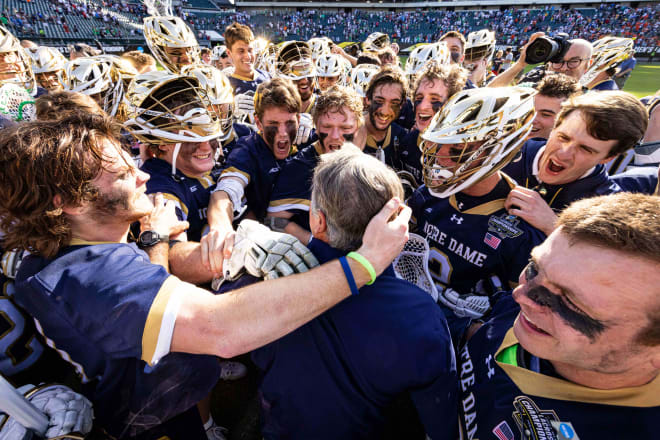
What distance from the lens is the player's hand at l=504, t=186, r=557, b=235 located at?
2164 mm

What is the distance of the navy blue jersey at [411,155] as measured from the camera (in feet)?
13.5

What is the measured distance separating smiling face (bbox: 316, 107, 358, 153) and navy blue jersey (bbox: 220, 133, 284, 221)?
2.03 ft

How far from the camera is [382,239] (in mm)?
1462

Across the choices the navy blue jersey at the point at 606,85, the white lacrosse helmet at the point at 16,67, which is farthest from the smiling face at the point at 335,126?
the white lacrosse helmet at the point at 16,67

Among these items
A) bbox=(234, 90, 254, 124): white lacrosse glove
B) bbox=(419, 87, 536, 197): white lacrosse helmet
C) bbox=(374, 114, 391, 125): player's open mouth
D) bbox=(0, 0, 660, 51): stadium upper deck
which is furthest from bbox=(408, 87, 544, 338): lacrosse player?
bbox=(0, 0, 660, 51): stadium upper deck

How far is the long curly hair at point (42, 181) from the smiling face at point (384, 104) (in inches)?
133

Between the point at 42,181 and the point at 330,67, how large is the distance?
5950mm

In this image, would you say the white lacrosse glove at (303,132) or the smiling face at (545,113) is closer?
the smiling face at (545,113)

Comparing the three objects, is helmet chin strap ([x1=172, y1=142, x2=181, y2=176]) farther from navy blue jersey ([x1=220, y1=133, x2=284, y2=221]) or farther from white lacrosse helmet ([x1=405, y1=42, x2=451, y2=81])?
white lacrosse helmet ([x1=405, y1=42, x2=451, y2=81])

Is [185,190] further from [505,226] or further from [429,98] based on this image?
[429,98]

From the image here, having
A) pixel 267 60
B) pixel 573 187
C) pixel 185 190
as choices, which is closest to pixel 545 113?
pixel 573 187

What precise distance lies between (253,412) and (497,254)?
2.63 meters

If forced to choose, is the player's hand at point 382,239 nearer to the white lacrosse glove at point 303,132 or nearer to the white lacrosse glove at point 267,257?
the white lacrosse glove at point 267,257

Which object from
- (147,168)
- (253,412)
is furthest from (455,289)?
(147,168)
